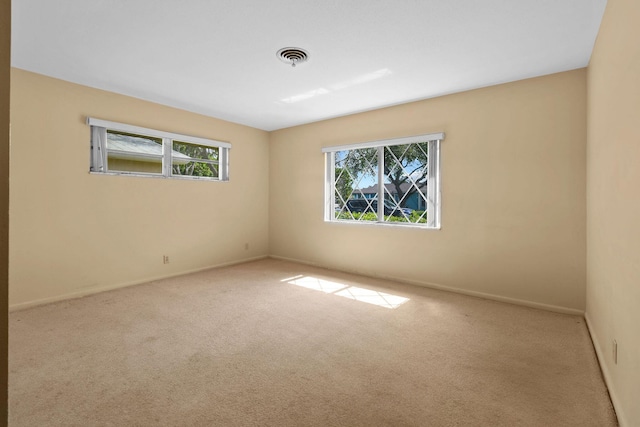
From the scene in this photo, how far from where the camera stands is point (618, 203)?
5.62ft

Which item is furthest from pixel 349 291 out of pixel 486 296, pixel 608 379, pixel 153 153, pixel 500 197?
pixel 153 153

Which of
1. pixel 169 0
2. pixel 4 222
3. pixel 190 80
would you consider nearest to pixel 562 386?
pixel 4 222

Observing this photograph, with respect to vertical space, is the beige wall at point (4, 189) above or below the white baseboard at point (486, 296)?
above

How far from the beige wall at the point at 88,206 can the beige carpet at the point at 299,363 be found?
0.45m

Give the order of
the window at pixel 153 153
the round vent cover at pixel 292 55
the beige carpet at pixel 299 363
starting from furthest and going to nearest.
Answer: the window at pixel 153 153 < the round vent cover at pixel 292 55 < the beige carpet at pixel 299 363

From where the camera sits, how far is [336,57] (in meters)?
2.73

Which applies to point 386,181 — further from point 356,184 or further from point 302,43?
point 302,43

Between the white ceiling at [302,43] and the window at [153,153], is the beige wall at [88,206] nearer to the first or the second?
the window at [153,153]

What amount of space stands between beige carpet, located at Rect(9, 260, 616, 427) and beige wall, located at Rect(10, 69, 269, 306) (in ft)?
1.47

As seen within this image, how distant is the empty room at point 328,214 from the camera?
1.71 metres

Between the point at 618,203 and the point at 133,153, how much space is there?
4.72 m

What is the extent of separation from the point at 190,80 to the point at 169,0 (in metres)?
1.37

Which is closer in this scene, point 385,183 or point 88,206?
point 88,206

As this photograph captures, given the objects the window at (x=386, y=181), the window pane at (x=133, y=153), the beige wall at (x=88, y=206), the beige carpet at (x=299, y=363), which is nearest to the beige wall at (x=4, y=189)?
the beige carpet at (x=299, y=363)
